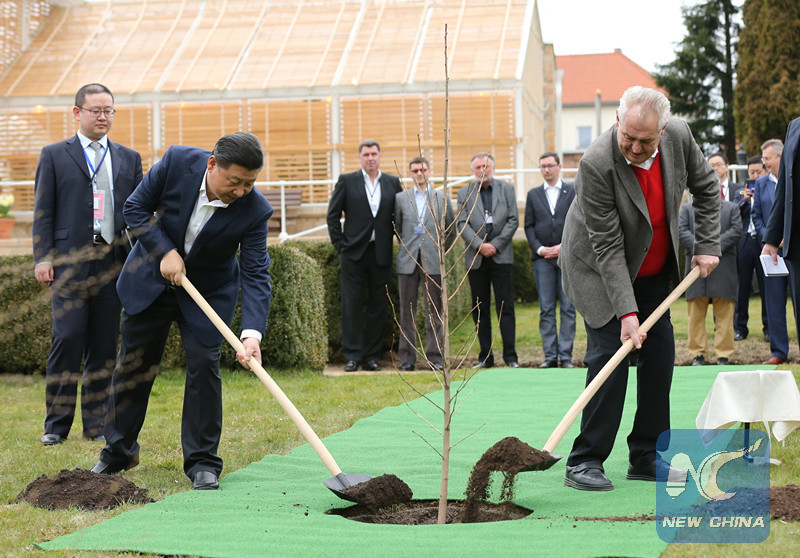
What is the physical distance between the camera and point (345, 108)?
23297 millimetres

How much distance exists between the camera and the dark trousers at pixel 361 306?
1136cm

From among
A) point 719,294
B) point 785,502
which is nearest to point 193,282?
point 785,502

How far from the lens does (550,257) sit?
35.9 feet

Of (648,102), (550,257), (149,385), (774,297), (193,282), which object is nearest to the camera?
(648,102)

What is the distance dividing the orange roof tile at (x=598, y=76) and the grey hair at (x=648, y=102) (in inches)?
2062

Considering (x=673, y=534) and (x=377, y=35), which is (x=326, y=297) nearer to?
(x=673, y=534)

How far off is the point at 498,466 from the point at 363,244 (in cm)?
652

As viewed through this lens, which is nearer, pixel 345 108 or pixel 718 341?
pixel 718 341

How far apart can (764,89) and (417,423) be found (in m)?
19.2

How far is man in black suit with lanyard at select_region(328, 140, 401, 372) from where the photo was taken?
1129cm

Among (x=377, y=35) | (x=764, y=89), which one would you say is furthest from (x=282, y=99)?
(x=764, y=89)

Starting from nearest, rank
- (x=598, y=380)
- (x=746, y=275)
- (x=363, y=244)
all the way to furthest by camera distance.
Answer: (x=598, y=380) → (x=363, y=244) → (x=746, y=275)

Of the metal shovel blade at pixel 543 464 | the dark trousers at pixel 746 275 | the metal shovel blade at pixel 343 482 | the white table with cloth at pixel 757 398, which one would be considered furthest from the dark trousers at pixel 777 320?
the metal shovel blade at pixel 343 482

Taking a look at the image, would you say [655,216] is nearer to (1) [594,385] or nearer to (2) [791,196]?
(1) [594,385]
